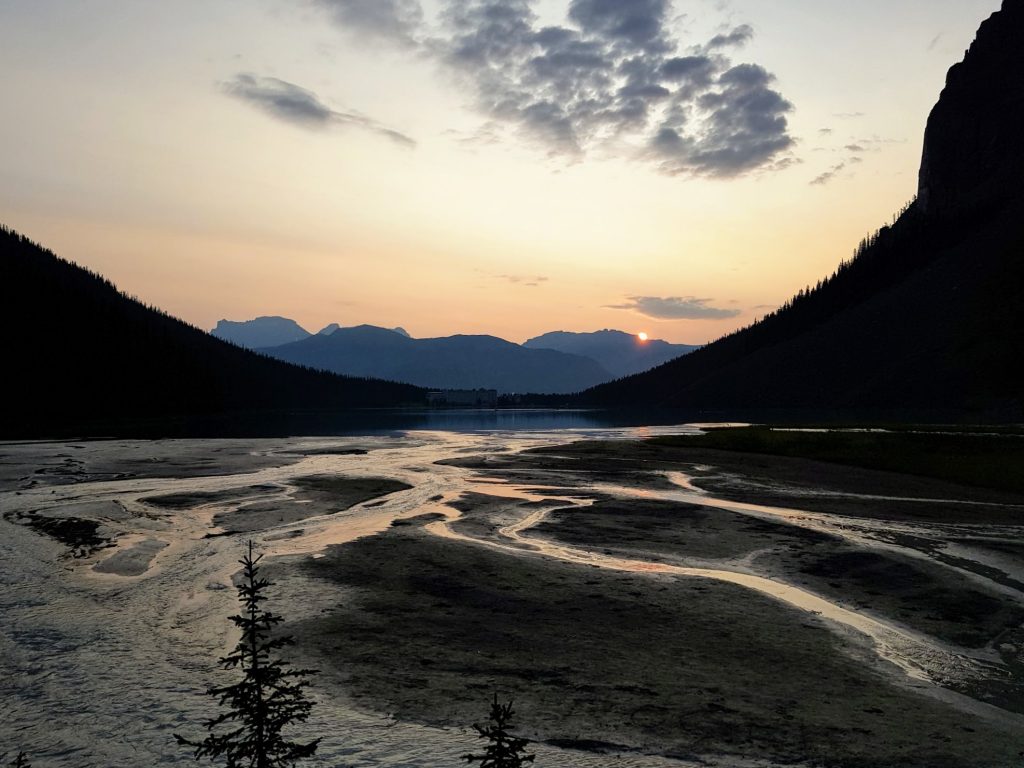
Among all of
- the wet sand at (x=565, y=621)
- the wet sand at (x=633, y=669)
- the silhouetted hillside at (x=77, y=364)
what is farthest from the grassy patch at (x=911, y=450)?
the silhouetted hillside at (x=77, y=364)

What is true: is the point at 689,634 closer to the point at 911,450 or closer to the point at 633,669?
the point at 633,669

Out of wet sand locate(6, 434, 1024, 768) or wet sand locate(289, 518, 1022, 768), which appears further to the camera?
wet sand locate(6, 434, 1024, 768)

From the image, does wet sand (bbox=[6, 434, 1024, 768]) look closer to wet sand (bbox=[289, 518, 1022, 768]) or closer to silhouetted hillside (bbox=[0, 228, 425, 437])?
wet sand (bbox=[289, 518, 1022, 768])

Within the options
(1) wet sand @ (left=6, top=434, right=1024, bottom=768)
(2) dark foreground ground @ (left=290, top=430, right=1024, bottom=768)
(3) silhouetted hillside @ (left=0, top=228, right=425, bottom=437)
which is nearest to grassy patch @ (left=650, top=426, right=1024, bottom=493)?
(1) wet sand @ (left=6, top=434, right=1024, bottom=768)

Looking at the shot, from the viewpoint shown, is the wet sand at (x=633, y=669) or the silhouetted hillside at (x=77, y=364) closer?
the wet sand at (x=633, y=669)

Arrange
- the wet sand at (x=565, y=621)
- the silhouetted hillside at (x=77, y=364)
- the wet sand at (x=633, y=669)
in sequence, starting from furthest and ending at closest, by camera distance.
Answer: the silhouetted hillside at (x=77, y=364) → the wet sand at (x=565, y=621) → the wet sand at (x=633, y=669)

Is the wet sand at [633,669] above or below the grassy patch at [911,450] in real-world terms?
below

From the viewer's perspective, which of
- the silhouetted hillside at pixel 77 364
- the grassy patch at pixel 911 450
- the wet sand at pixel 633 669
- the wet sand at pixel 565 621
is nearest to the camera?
the wet sand at pixel 633 669

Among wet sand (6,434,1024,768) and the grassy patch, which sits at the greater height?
the grassy patch

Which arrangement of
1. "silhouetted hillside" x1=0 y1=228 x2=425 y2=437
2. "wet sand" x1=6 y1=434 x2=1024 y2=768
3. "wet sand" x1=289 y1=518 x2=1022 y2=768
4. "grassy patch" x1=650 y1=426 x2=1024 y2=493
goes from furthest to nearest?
"silhouetted hillside" x1=0 y1=228 x2=425 y2=437 < "grassy patch" x1=650 y1=426 x2=1024 y2=493 < "wet sand" x1=6 y1=434 x2=1024 y2=768 < "wet sand" x1=289 y1=518 x2=1022 y2=768

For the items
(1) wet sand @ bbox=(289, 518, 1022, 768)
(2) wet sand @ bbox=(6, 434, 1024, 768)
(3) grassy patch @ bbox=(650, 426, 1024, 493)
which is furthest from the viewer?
(3) grassy patch @ bbox=(650, 426, 1024, 493)

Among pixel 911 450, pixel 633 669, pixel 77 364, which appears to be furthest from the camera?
pixel 77 364

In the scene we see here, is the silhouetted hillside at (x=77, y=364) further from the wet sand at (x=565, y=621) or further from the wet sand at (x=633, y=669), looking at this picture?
the wet sand at (x=633, y=669)

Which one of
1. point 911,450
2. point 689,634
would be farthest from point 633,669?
point 911,450
